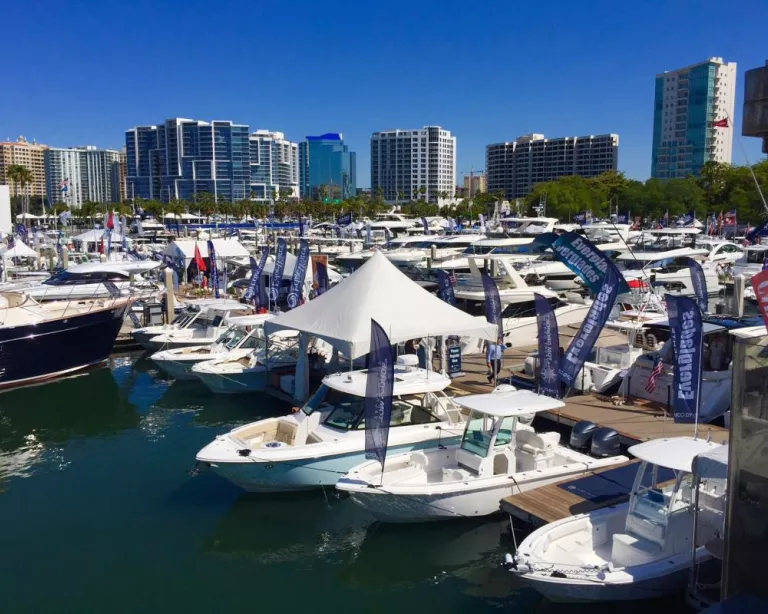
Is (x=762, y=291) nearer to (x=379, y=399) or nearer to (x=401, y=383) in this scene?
(x=379, y=399)

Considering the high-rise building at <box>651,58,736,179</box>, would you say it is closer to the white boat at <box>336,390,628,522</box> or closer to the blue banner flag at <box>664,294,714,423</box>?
the blue banner flag at <box>664,294,714,423</box>

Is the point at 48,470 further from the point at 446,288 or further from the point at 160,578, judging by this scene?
the point at 446,288

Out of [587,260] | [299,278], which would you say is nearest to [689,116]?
[299,278]

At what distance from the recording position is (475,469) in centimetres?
1359

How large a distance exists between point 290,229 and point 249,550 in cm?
9030

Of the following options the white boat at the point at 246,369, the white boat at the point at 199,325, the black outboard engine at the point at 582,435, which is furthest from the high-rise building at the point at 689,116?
the black outboard engine at the point at 582,435

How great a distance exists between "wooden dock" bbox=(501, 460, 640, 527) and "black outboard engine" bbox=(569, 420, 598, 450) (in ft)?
5.93

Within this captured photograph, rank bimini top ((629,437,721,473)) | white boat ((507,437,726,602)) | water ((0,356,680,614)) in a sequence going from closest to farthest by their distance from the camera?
1. white boat ((507,437,726,602))
2. bimini top ((629,437,721,473))
3. water ((0,356,680,614))

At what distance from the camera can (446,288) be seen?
2541cm

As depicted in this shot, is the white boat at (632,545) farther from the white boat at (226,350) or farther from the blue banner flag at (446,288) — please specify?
the white boat at (226,350)

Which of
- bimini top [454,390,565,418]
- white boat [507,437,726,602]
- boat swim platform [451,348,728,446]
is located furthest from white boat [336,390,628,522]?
white boat [507,437,726,602]

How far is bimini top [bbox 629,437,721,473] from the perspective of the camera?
400 inches

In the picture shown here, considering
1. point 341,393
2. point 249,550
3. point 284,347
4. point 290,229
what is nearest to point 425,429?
point 341,393

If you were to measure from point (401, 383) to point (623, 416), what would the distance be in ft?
17.6
